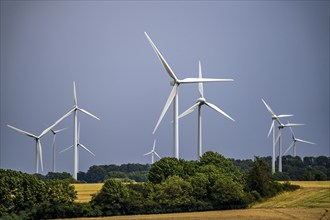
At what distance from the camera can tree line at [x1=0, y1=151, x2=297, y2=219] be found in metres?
109

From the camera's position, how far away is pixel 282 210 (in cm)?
11525

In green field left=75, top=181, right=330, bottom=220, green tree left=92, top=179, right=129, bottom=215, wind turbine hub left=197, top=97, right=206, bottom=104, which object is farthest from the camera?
wind turbine hub left=197, top=97, right=206, bottom=104

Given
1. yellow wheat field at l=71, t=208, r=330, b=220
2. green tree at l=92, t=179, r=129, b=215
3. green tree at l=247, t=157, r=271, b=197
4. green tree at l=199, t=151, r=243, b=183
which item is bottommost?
yellow wheat field at l=71, t=208, r=330, b=220

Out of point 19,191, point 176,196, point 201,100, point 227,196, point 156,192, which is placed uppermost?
point 201,100

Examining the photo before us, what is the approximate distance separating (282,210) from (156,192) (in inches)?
785

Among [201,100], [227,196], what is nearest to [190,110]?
[201,100]

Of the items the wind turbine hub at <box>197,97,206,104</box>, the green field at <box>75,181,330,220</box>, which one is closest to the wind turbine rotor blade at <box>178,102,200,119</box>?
the wind turbine hub at <box>197,97,206,104</box>

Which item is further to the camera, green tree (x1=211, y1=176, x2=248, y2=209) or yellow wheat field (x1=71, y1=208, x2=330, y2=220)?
green tree (x1=211, y1=176, x2=248, y2=209)

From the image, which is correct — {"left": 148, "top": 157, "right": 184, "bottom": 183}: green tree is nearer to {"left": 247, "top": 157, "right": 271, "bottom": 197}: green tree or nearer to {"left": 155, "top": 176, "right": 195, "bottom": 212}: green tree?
{"left": 155, "top": 176, "right": 195, "bottom": 212}: green tree

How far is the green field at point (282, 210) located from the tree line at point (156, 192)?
4223 millimetres

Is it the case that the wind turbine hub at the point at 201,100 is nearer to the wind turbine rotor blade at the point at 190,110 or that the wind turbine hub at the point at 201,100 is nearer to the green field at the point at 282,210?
the wind turbine rotor blade at the point at 190,110

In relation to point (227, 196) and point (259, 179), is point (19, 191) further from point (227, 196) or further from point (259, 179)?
point (259, 179)

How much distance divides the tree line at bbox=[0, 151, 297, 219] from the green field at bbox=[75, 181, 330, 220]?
422 centimetres

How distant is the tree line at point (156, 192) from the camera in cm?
10862
